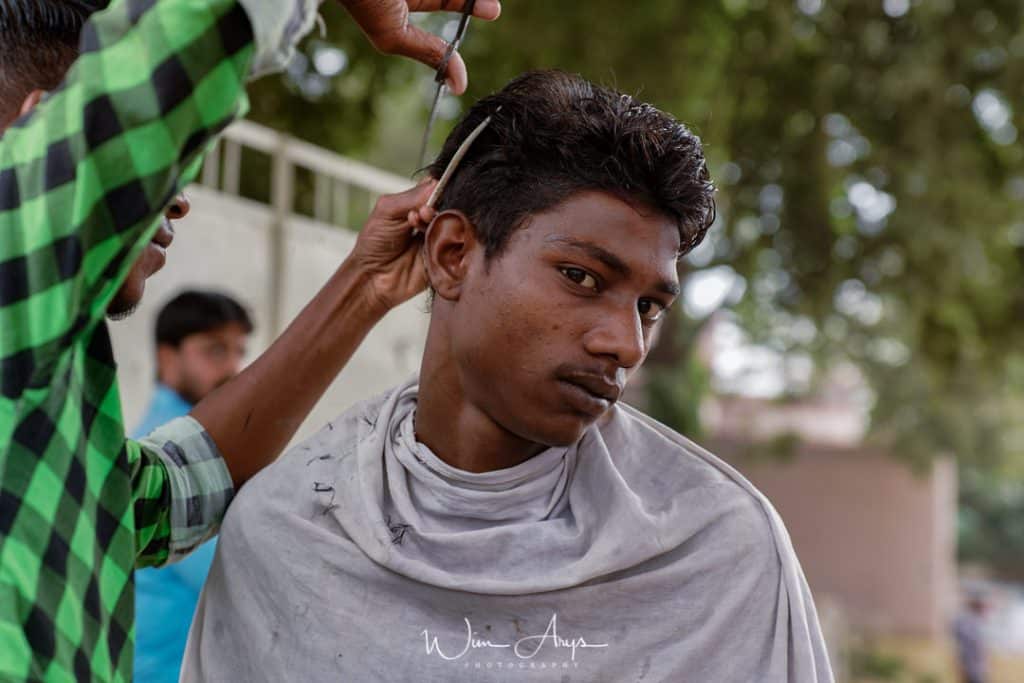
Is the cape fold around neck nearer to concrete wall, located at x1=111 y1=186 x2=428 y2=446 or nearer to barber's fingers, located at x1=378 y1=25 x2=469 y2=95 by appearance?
barber's fingers, located at x1=378 y1=25 x2=469 y2=95

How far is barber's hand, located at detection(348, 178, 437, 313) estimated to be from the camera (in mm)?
2184

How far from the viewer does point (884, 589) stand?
2105 centimetres

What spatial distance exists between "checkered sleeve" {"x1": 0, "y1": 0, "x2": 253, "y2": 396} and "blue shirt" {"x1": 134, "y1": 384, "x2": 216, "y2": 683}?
1.91m

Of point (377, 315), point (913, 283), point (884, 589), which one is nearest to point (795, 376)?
point (884, 589)

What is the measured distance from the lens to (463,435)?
6.67 feet

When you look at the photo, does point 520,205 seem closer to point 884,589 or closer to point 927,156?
point 927,156

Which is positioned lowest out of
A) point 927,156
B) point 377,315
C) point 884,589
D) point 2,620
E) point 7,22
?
point 884,589

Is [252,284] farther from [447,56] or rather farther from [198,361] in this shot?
[447,56]

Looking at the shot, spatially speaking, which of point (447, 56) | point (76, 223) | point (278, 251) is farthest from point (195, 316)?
point (76, 223)

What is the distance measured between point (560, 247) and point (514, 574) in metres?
0.54

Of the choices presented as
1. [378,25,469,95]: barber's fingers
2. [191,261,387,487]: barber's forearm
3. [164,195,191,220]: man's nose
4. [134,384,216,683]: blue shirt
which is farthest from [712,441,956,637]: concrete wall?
[164,195,191,220]: man's nose

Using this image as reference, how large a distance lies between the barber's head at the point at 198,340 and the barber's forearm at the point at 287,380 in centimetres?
183

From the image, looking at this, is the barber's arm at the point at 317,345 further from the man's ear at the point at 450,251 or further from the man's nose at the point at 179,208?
the man's nose at the point at 179,208

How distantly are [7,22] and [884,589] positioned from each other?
21.5 meters
